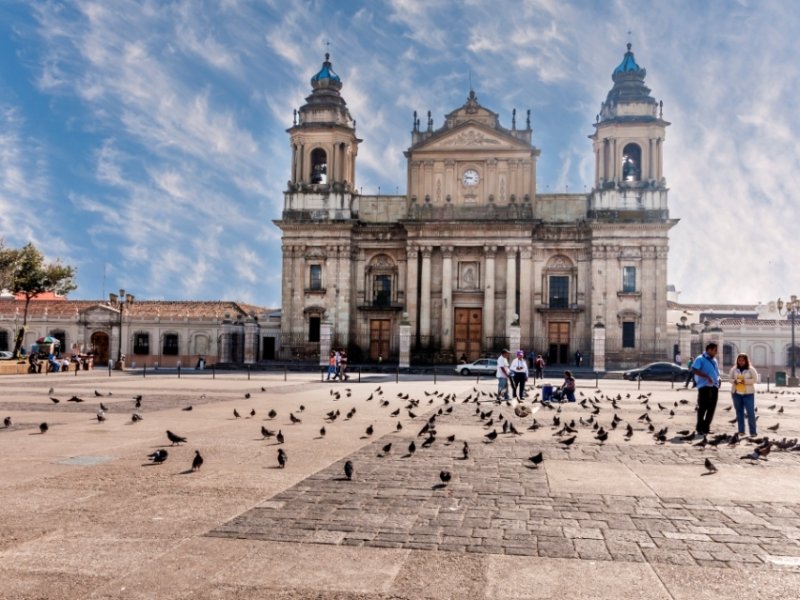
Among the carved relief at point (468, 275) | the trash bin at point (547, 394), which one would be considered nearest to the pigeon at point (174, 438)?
the trash bin at point (547, 394)

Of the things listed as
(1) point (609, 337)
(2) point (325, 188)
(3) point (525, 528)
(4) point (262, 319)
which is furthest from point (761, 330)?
(3) point (525, 528)

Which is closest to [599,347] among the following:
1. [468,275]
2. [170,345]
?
[468,275]

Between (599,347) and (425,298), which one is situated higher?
(425,298)

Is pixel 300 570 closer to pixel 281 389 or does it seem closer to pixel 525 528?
pixel 525 528

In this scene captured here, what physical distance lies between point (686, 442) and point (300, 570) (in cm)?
869

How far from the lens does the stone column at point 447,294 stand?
4772 centimetres

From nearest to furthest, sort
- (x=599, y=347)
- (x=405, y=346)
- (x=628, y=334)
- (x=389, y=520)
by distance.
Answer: (x=389, y=520) → (x=599, y=347) → (x=405, y=346) → (x=628, y=334)

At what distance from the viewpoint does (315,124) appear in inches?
1960

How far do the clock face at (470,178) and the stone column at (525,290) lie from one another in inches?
212

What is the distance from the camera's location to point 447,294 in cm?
4784

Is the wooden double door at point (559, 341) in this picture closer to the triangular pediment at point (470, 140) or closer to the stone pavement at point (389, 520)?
the triangular pediment at point (470, 140)

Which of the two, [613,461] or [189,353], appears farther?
[189,353]

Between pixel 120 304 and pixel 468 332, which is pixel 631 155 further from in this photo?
pixel 120 304

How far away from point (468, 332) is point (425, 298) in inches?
138
